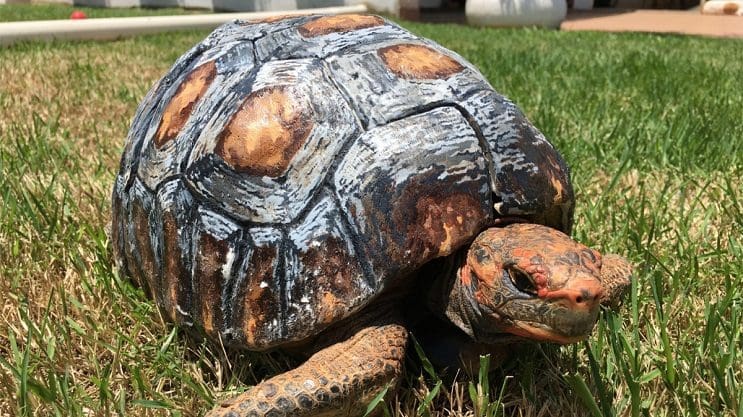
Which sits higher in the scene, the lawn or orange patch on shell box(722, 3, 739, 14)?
the lawn

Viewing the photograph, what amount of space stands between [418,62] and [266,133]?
422 millimetres

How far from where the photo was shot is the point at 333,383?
51.8 inches

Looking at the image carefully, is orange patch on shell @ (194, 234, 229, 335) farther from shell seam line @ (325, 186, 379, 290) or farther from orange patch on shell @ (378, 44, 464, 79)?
orange patch on shell @ (378, 44, 464, 79)

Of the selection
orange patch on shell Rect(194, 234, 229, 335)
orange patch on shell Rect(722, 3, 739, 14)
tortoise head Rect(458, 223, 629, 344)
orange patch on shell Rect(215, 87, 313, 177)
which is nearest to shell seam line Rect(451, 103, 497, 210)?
tortoise head Rect(458, 223, 629, 344)

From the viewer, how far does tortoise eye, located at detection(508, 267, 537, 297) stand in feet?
4.14

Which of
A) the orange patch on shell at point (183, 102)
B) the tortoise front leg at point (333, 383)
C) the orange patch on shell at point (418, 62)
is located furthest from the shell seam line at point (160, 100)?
the tortoise front leg at point (333, 383)

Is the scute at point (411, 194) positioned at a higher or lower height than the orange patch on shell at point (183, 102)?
lower

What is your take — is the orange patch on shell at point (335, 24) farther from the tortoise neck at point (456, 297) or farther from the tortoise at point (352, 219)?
the tortoise neck at point (456, 297)

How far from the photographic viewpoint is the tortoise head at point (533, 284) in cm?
122

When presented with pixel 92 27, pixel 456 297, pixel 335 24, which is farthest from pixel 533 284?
pixel 92 27

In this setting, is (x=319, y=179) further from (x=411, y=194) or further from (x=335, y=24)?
(x=335, y=24)

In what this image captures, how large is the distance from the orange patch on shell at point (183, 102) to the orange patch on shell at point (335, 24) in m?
0.27

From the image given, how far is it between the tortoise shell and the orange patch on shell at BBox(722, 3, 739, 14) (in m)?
16.2

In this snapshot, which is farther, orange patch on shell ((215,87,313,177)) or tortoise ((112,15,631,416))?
orange patch on shell ((215,87,313,177))
